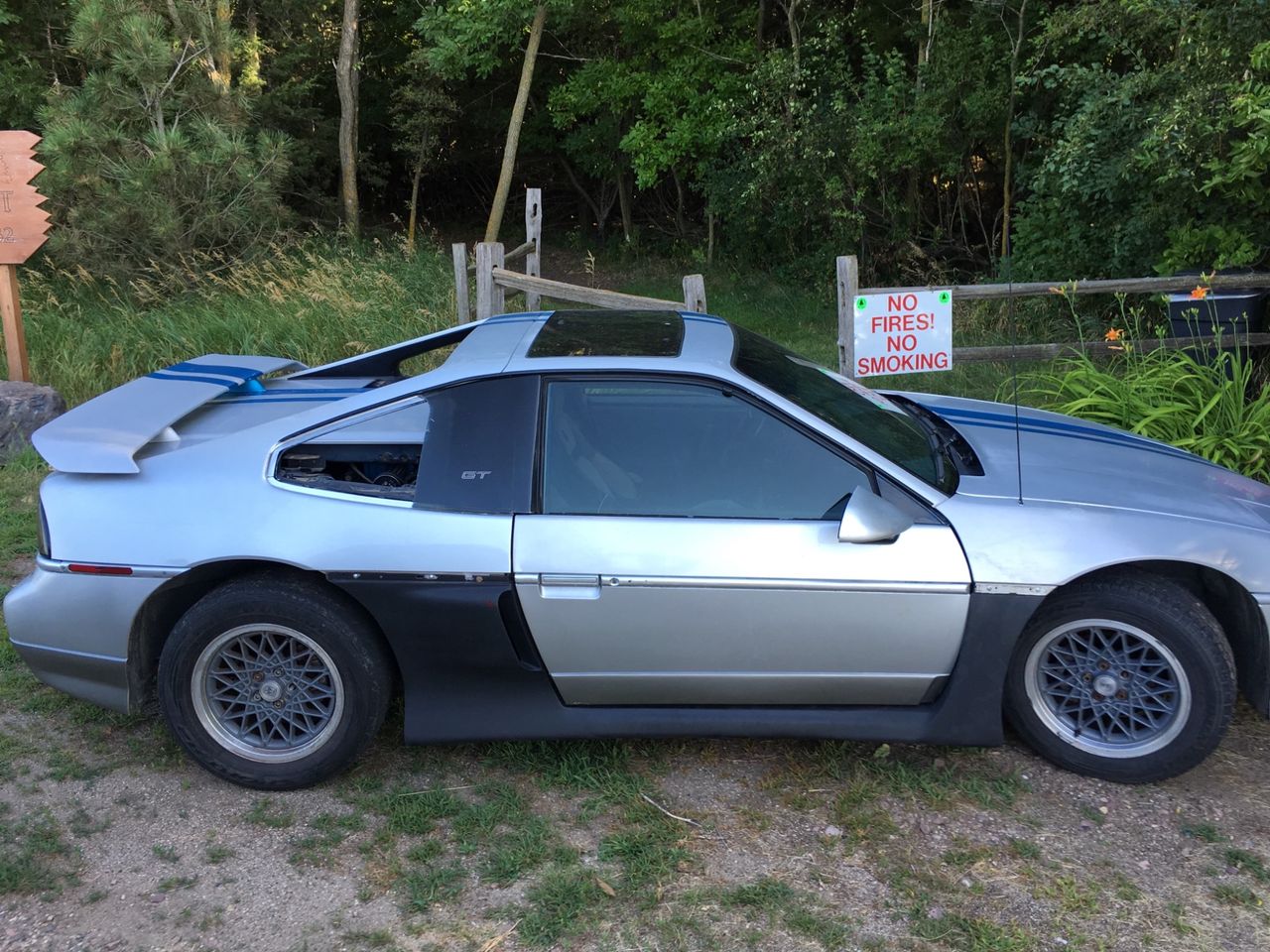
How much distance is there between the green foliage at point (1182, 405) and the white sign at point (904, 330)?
36.1 inches

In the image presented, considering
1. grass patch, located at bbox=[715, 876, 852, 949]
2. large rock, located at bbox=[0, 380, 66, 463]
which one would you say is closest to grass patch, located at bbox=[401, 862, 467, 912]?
grass patch, located at bbox=[715, 876, 852, 949]

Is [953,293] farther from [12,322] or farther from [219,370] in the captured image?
[12,322]

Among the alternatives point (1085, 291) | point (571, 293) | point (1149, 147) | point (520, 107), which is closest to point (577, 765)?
point (571, 293)

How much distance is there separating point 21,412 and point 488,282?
11.3 ft

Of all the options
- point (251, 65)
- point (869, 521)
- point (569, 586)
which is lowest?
point (569, 586)

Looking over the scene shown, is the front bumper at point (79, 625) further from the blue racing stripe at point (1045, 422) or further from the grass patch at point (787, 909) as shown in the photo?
the blue racing stripe at point (1045, 422)

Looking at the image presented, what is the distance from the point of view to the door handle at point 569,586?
3.54m

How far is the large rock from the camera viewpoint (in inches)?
307

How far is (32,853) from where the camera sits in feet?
11.4

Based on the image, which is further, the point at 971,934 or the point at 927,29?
the point at 927,29

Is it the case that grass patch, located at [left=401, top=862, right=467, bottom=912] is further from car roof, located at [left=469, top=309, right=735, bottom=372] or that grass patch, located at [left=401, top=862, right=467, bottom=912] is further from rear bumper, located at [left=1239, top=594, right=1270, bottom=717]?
rear bumper, located at [left=1239, top=594, right=1270, bottom=717]

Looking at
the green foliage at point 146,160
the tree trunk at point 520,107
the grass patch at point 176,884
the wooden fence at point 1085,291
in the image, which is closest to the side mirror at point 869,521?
the grass patch at point 176,884

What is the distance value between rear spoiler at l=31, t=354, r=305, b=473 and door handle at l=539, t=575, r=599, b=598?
4.93 ft

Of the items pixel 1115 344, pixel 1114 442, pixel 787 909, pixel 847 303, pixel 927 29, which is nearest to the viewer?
pixel 787 909
